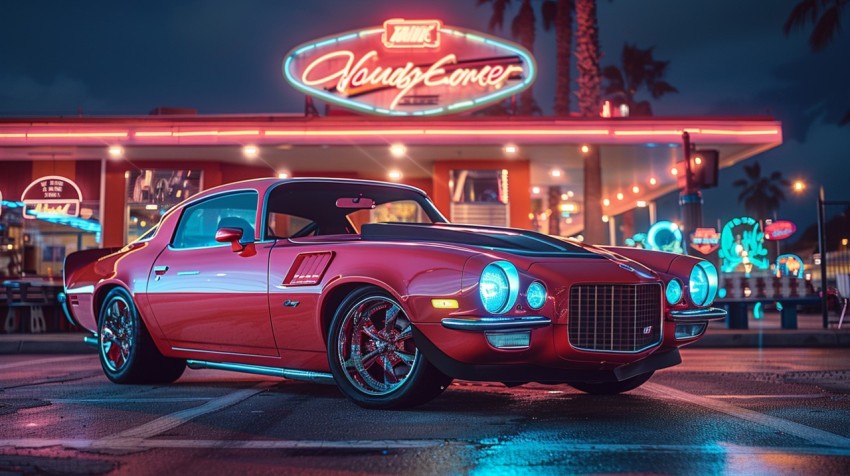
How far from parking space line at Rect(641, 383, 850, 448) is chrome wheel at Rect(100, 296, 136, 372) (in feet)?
12.4

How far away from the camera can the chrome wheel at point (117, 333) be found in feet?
22.4

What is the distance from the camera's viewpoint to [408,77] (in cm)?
1931

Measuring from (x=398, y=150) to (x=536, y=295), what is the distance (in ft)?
47.6

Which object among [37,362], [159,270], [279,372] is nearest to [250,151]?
[37,362]

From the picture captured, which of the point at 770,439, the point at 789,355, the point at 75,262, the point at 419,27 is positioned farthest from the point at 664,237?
the point at 770,439

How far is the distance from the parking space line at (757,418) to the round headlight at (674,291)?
63 cm

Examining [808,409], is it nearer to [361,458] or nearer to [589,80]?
[361,458]

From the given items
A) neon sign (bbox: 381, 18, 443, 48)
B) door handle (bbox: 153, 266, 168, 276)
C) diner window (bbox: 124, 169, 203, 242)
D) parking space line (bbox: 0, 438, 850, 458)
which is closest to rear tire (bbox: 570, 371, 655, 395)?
parking space line (bbox: 0, 438, 850, 458)

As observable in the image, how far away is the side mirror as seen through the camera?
5.75 metres

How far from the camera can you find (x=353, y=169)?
2206 cm

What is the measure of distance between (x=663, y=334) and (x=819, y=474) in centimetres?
180

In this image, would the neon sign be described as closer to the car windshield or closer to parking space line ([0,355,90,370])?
parking space line ([0,355,90,370])

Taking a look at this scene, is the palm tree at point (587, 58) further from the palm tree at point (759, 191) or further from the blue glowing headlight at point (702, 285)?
the palm tree at point (759, 191)

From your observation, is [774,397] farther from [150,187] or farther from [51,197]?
[51,197]
